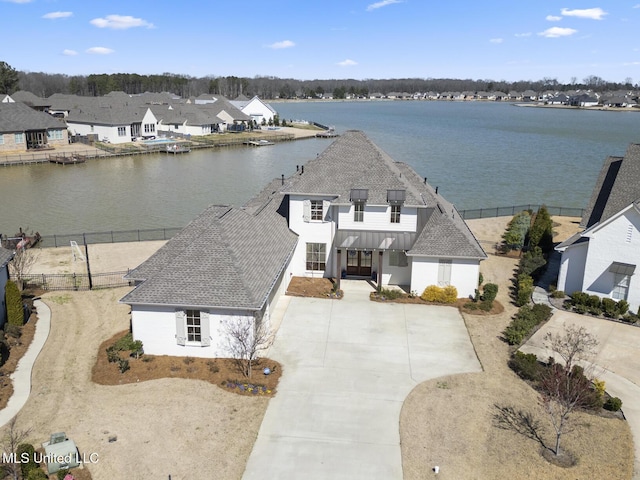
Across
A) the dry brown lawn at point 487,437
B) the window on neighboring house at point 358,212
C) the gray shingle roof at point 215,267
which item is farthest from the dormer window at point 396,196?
the dry brown lawn at point 487,437

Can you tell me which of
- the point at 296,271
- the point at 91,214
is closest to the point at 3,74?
the point at 91,214

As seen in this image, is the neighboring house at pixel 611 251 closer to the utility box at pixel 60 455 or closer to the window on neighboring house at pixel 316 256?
the window on neighboring house at pixel 316 256

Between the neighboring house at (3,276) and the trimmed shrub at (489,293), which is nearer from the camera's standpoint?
the neighboring house at (3,276)

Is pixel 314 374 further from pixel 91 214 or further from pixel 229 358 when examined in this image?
pixel 91 214

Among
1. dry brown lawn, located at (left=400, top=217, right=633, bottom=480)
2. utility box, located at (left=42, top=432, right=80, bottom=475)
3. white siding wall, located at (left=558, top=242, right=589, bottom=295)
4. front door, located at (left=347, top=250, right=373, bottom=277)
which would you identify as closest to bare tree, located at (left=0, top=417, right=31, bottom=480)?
utility box, located at (left=42, top=432, right=80, bottom=475)

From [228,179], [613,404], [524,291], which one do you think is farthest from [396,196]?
[228,179]

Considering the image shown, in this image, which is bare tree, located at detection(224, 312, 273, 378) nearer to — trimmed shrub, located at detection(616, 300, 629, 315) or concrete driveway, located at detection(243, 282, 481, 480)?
concrete driveway, located at detection(243, 282, 481, 480)
